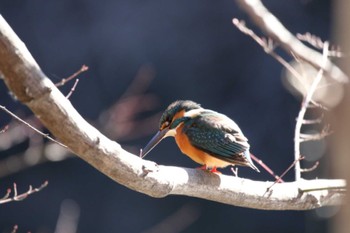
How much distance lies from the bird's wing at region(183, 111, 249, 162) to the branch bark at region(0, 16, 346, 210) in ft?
1.61

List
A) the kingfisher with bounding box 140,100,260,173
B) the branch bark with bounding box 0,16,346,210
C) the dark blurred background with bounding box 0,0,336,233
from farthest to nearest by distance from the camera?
the dark blurred background with bounding box 0,0,336,233
the kingfisher with bounding box 140,100,260,173
the branch bark with bounding box 0,16,346,210

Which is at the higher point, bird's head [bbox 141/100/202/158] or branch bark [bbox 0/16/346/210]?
bird's head [bbox 141/100/202/158]

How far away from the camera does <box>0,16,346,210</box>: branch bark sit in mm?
1479

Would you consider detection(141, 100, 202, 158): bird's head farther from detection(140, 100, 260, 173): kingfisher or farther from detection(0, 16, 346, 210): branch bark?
detection(0, 16, 346, 210): branch bark

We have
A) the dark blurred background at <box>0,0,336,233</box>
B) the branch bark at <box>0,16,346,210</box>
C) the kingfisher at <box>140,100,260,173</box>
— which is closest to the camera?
the branch bark at <box>0,16,346,210</box>

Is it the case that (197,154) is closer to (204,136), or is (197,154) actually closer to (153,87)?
(204,136)

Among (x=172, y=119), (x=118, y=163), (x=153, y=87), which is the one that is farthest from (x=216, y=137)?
(x=153, y=87)

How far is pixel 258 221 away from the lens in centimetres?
582

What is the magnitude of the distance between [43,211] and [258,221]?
183cm

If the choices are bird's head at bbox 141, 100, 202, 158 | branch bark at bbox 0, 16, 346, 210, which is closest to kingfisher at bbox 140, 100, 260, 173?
bird's head at bbox 141, 100, 202, 158

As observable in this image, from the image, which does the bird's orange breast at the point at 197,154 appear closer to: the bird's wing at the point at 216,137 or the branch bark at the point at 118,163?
the bird's wing at the point at 216,137

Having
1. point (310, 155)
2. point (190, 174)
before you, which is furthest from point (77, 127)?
point (310, 155)

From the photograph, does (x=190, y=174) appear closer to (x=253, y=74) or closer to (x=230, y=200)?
(x=230, y=200)

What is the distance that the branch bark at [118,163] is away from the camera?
1479 millimetres
